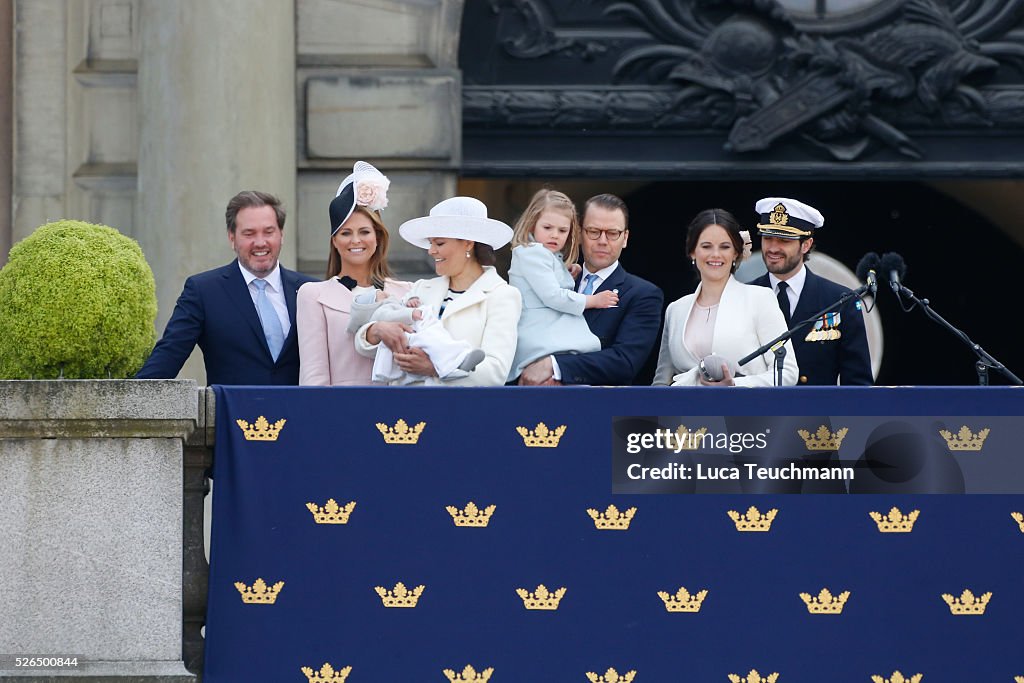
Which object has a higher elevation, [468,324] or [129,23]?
[129,23]

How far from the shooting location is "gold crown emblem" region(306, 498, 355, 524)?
709 cm

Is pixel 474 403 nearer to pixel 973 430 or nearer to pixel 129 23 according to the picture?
pixel 973 430

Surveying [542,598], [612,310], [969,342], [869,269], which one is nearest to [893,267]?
[869,269]

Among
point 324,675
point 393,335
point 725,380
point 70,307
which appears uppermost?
point 70,307

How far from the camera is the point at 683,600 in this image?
711cm

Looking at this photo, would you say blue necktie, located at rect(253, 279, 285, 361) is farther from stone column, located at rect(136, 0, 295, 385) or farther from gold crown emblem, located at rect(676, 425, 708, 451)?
stone column, located at rect(136, 0, 295, 385)

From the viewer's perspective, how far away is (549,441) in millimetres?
7133

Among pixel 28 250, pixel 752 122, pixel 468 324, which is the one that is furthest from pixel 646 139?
pixel 28 250

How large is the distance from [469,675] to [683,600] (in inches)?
35.7

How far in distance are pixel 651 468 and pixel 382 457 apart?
3.55ft

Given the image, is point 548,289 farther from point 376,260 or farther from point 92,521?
point 92,521

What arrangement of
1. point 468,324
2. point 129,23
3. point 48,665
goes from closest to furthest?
1. point 48,665
2. point 468,324
3. point 129,23

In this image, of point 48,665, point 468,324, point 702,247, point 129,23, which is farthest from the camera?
point 129,23

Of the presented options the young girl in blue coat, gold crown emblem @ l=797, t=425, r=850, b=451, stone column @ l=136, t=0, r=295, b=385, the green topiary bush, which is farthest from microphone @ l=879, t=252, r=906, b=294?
stone column @ l=136, t=0, r=295, b=385
